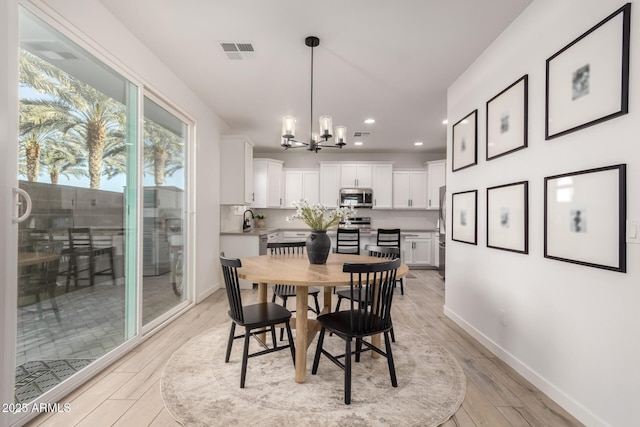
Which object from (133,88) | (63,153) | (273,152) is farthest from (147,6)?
(273,152)

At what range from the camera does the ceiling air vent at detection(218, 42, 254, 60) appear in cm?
279

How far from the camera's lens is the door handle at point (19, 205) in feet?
5.51

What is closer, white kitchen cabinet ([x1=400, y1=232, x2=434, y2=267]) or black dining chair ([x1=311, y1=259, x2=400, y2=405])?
black dining chair ([x1=311, y1=259, x2=400, y2=405])

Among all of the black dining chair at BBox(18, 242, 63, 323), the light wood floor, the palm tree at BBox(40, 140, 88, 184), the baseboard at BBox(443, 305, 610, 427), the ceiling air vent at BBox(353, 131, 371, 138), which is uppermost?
the ceiling air vent at BBox(353, 131, 371, 138)

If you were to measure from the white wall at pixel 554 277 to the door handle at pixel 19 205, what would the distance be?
10.2ft

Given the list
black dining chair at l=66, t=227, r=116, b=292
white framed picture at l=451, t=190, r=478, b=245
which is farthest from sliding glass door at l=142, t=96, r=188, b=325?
white framed picture at l=451, t=190, r=478, b=245

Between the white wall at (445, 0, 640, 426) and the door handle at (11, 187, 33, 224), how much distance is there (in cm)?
312

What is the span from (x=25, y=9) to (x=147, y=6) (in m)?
0.78

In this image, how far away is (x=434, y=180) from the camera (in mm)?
6898

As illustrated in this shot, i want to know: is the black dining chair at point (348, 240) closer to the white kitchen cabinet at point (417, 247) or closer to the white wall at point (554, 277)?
the white kitchen cabinet at point (417, 247)

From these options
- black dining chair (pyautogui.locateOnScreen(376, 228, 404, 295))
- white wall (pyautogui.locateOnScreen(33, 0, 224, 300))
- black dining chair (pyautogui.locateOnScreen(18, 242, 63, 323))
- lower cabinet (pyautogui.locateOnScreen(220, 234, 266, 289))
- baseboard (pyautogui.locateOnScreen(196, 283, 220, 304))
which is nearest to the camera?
black dining chair (pyautogui.locateOnScreen(18, 242, 63, 323))

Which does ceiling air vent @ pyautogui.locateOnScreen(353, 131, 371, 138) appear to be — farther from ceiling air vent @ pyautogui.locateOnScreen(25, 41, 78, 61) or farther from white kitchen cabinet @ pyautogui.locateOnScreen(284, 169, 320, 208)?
ceiling air vent @ pyautogui.locateOnScreen(25, 41, 78, 61)

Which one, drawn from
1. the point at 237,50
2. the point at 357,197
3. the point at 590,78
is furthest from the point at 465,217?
the point at 357,197

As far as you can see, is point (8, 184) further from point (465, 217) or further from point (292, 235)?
point (292, 235)
